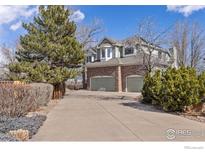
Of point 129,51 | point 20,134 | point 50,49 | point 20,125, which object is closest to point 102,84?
point 129,51

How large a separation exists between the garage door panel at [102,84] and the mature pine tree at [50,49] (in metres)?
2.15

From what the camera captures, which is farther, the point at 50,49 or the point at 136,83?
the point at 50,49

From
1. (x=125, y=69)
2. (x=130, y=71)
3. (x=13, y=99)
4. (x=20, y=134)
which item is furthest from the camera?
(x=125, y=69)

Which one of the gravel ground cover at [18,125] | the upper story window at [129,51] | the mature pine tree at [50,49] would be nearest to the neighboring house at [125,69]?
the upper story window at [129,51]

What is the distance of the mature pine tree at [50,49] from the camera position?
16.3 metres

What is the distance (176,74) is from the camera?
37.4 feet

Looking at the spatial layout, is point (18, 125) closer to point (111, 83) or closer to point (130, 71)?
point (130, 71)

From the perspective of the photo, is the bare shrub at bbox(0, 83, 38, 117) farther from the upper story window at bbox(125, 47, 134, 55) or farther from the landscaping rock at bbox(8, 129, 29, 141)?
the upper story window at bbox(125, 47, 134, 55)

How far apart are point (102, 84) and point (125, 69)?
187 centimetres

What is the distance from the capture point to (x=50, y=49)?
656 inches

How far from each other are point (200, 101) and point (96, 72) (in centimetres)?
1260

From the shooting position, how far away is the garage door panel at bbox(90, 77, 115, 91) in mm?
18703
